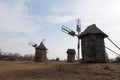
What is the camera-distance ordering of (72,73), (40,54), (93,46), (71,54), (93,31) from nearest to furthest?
1. (72,73)
2. (93,46)
3. (93,31)
4. (40,54)
5. (71,54)

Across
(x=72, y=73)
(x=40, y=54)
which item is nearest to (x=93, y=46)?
(x=72, y=73)

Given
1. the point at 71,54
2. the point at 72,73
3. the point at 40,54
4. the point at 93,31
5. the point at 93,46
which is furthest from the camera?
the point at 71,54

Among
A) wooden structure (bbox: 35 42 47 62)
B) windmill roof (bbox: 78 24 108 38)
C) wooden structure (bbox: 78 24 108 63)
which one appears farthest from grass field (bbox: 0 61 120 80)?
wooden structure (bbox: 35 42 47 62)

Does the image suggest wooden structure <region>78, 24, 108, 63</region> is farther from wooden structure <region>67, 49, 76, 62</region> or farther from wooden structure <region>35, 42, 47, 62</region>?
wooden structure <region>67, 49, 76, 62</region>

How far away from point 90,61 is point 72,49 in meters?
25.6

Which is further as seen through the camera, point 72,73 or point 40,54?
point 40,54

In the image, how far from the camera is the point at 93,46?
79.5 feet

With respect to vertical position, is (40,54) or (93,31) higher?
(93,31)

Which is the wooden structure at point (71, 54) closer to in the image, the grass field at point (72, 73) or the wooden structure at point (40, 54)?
the wooden structure at point (40, 54)

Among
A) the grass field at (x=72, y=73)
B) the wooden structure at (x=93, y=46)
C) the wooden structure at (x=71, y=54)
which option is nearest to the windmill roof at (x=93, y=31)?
Result: the wooden structure at (x=93, y=46)

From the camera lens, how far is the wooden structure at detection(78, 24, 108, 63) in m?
24.0

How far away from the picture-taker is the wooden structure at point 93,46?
78.9 ft

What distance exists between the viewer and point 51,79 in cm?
1385

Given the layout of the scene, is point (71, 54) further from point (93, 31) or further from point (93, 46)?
point (93, 46)
